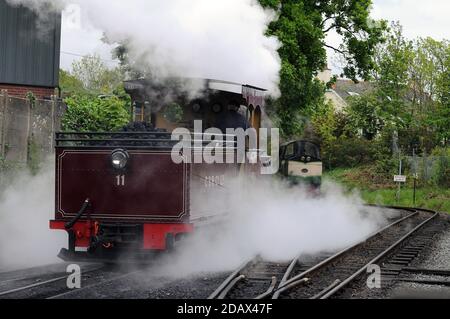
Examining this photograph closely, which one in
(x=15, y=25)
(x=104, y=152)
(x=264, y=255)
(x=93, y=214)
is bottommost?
(x=264, y=255)

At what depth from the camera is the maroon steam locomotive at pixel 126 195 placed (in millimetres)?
9031

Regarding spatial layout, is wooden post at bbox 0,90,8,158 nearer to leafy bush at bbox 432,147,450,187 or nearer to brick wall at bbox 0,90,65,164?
brick wall at bbox 0,90,65,164

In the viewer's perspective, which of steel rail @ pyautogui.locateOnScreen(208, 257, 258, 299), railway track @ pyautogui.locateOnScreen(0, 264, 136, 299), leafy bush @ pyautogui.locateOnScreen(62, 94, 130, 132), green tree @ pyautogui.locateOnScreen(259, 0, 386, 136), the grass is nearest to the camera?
steel rail @ pyautogui.locateOnScreen(208, 257, 258, 299)

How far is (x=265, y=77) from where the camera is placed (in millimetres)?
12852

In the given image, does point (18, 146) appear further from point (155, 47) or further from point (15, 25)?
point (155, 47)

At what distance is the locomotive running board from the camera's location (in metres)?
9.09

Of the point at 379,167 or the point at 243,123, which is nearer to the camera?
the point at 243,123

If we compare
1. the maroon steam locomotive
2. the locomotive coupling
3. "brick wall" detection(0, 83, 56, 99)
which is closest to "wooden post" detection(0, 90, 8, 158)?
"brick wall" detection(0, 83, 56, 99)

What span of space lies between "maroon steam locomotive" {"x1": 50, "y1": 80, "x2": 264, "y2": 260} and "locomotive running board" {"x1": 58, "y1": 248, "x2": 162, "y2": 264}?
13 millimetres

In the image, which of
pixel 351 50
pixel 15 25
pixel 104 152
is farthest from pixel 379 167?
pixel 104 152

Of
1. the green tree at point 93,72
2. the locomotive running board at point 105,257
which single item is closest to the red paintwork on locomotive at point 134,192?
the locomotive running board at point 105,257
